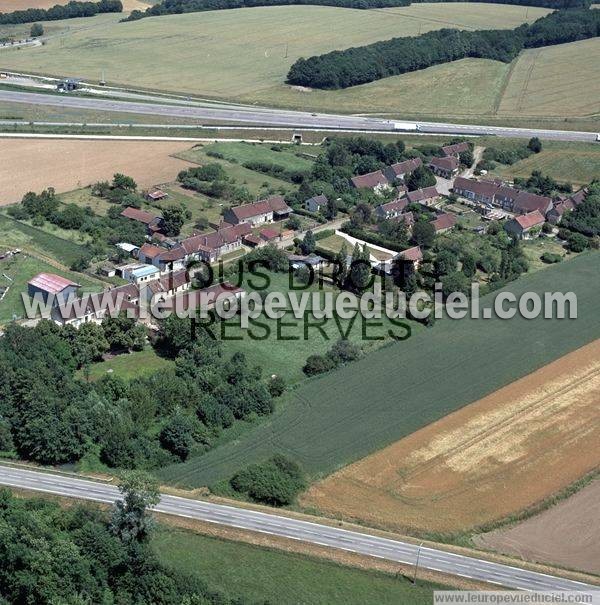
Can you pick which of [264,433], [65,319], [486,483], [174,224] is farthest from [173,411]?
[174,224]

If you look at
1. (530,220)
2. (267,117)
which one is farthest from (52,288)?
(267,117)

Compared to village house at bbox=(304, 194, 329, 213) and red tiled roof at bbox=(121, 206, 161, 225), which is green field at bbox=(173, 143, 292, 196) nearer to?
village house at bbox=(304, 194, 329, 213)

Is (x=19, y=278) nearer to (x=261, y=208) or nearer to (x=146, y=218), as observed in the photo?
(x=146, y=218)

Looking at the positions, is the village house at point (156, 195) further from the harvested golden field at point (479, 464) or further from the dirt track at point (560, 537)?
the dirt track at point (560, 537)

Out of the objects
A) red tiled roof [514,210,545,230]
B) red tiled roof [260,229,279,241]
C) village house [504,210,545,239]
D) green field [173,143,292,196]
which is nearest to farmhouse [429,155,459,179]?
red tiled roof [514,210,545,230]

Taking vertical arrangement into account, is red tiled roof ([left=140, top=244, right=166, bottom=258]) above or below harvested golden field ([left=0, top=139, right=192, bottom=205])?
below

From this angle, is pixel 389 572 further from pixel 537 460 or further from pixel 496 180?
pixel 496 180
